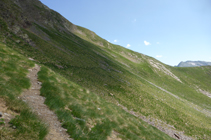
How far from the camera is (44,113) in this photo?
330 inches

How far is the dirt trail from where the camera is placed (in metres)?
6.75

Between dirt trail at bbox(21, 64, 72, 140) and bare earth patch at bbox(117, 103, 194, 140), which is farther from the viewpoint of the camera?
bare earth patch at bbox(117, 103, 194, 140)

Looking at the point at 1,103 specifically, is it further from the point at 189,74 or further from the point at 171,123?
the point at 189,74

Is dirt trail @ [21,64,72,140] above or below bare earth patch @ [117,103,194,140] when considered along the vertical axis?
above

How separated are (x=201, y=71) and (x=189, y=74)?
2763cm

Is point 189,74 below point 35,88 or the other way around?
the other way around

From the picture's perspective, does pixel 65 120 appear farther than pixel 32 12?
No

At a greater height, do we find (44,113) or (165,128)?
(44,113)

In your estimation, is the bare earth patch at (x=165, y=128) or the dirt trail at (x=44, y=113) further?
the bare earth patch at (x=165, y=128)

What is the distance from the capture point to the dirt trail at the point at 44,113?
6.75m

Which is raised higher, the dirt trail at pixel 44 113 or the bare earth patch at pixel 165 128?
the dirt trail at pixel 44 113

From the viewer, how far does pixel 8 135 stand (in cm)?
448

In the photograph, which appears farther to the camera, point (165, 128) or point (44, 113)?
point (165, 128)

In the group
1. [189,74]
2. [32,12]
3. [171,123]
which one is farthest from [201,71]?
[32,12]
